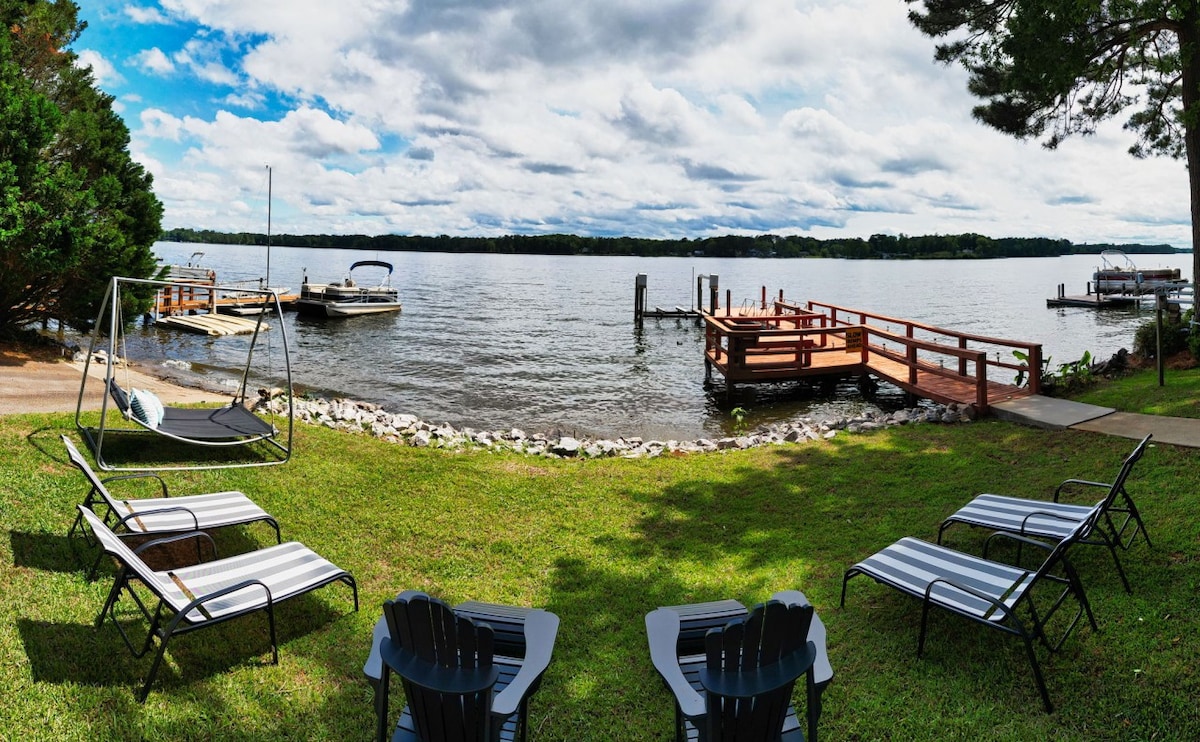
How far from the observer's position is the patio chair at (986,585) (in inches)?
147

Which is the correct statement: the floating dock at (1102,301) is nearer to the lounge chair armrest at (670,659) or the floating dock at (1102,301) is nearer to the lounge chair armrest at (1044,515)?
the lounge chair armrest at (1044,515)

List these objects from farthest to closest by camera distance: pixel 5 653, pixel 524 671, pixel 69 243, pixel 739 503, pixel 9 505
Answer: pixel 69 243 < pixel 739 503 < pixel 9 505 < pixel 5 653 < pixel 524 671

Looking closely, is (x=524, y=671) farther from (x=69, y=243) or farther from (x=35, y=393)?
(x=69, y=243)

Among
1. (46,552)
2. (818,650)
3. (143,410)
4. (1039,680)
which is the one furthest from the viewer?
(143,410)

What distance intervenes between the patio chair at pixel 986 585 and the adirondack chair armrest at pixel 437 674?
8.49 ft

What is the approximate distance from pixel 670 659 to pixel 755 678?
58cm

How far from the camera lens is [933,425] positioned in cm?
1038

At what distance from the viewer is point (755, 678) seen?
8.68 feet

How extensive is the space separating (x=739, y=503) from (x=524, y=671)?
15.2 ft

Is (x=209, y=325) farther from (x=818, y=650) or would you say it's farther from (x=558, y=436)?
(x=818, y=650)

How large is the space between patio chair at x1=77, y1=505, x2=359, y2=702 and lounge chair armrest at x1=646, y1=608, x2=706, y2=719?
2097 mm

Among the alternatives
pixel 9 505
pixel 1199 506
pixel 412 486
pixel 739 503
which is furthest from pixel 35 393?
pixel 1199 506

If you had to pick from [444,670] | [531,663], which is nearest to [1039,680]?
[531,663]

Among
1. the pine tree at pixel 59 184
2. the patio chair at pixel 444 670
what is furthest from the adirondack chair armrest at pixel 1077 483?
the pine tree at pixel 59 184
